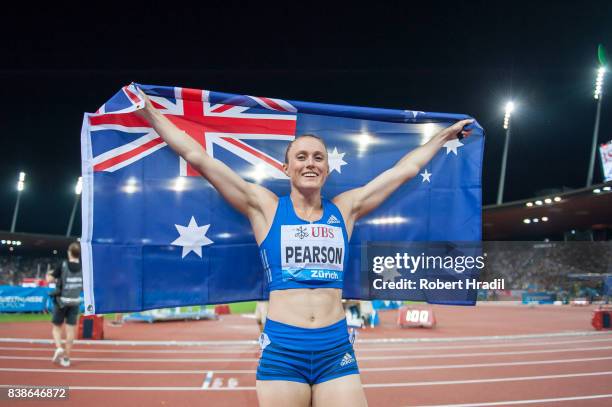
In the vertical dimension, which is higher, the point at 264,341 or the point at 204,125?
the point at 204,125

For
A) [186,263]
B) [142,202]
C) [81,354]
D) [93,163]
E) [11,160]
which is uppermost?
[11,160]

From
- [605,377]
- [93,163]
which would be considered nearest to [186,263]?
[93,163]

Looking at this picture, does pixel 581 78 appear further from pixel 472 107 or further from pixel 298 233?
pixel 298 233

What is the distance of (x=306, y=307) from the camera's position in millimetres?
2803

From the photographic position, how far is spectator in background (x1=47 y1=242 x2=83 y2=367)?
8.43 metres

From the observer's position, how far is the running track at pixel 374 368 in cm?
640

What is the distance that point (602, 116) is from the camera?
3359cm

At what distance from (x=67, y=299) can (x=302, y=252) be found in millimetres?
7401

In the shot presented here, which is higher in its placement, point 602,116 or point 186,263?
point 602,116

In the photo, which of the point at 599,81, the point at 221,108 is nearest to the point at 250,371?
the point at 221,108

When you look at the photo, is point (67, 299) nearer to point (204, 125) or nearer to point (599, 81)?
point (204, 125)

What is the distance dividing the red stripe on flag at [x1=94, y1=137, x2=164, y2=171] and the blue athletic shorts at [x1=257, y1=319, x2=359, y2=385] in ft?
7.35

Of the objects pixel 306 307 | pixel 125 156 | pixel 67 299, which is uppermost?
pixel 125 156

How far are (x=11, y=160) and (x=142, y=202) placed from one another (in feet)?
159
